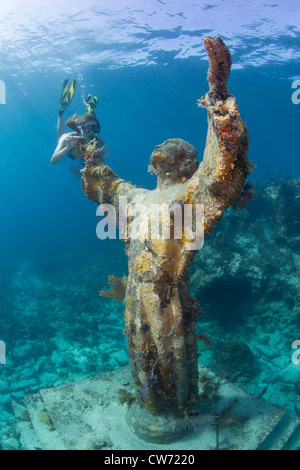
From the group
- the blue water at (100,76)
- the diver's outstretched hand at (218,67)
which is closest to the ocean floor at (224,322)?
the blue water at (100,76)

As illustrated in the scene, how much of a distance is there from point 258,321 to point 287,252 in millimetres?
3461

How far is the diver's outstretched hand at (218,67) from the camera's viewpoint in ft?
8.03

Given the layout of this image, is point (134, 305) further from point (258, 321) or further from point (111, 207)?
point (258, 321)

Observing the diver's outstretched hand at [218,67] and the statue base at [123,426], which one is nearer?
the diver's outstretched hand at [218,67]

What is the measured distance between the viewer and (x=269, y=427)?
12.9 feet

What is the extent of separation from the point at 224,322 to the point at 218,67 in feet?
24.9

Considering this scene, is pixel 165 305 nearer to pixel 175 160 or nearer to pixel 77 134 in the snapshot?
pixel 175 160

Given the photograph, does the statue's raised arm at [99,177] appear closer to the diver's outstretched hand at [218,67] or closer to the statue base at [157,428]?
the diver's outstretched hand at [218,67]

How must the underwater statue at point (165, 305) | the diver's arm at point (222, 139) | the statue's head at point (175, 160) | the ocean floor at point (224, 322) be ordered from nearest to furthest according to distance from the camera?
the diver's arm at point (222, 139), the underwater statue at point (165, 305), the statue's head at point (175, 160), the ocean floor at point (224, 322)

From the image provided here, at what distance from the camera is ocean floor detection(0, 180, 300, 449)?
677cm

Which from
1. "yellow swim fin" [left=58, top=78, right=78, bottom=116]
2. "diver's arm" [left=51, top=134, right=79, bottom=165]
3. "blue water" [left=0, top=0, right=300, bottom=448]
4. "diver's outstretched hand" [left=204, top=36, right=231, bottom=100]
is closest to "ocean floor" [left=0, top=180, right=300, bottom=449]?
"blue water" [left=0, top=0, right=300, bottom=448]

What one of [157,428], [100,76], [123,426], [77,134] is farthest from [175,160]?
[100,76]

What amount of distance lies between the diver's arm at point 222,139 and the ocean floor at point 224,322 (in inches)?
154

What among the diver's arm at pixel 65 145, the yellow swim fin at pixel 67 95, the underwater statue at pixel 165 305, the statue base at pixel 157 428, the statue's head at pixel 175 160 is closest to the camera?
the underwater statue at pixel 165 305
